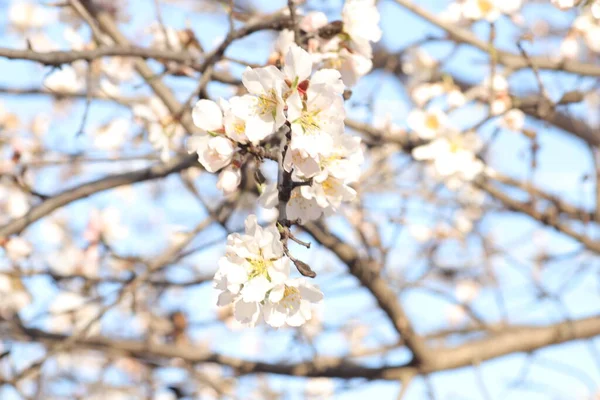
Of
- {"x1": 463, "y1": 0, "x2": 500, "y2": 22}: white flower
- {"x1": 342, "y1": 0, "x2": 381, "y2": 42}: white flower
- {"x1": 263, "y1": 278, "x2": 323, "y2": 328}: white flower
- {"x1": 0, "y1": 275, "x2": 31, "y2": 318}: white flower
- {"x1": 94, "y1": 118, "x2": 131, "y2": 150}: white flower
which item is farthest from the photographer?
{"x1": 94, "y1": 118, "x2": 131, "y2": 150}: white flower

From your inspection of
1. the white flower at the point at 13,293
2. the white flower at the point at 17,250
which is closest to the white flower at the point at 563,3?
the white flower at the point at 17,250

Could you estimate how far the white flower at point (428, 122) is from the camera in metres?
2.46

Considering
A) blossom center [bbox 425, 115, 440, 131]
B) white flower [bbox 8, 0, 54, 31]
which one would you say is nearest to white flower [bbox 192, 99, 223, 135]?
blossom center [bbox 425, 115, 440, 131]

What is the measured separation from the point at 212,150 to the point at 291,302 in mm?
311

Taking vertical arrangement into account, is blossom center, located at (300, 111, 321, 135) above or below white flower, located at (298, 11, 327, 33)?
below

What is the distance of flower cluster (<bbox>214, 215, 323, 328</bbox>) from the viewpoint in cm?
110

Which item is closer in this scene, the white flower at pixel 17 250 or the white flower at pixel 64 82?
the white flower at pixel 17 250

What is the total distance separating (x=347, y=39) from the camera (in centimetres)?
148

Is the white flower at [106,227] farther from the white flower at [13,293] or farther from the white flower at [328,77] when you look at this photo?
the white flower at [328,77]

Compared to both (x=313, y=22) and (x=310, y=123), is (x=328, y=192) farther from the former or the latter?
(x=313, y=22)

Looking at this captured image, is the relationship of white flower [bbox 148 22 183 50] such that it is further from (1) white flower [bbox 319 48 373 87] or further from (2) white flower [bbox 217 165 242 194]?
(2) white flower [bbox 217 165 242 194]

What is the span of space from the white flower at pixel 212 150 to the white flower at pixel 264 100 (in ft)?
0.30

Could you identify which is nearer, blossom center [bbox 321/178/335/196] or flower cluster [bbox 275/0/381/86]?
blossom center [bbox 321/178/335/196]

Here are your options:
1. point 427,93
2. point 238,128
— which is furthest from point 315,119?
point 427,93
